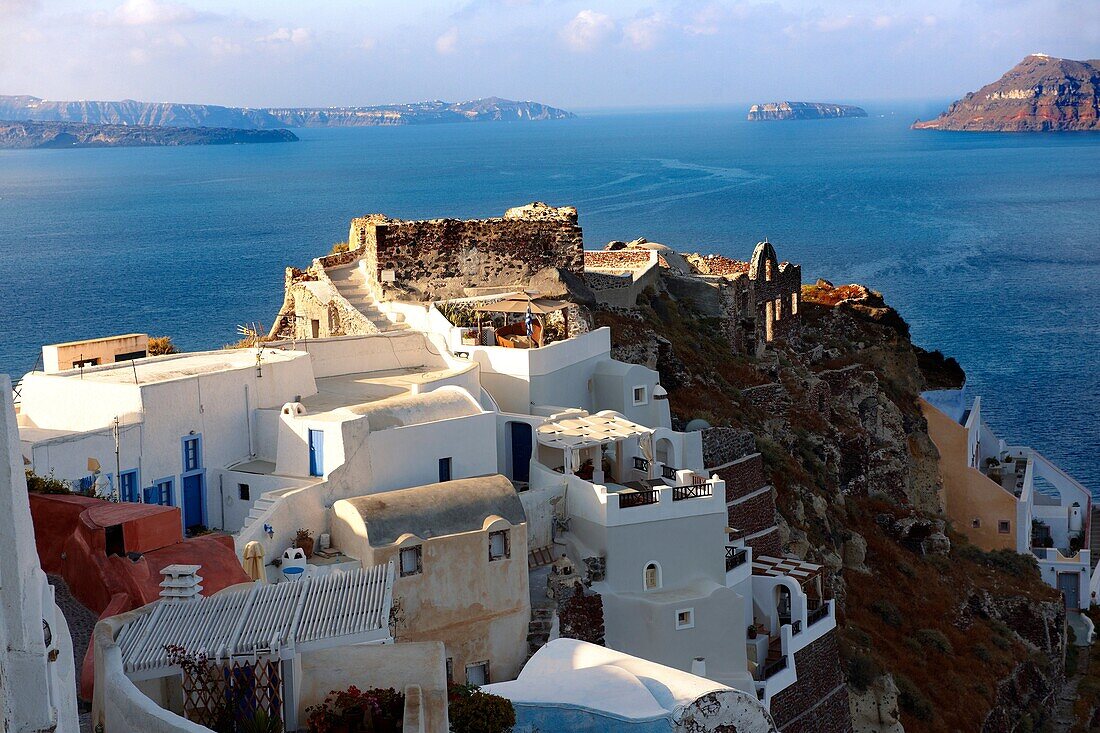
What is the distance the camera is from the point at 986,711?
107ft

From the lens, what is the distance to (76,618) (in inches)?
614

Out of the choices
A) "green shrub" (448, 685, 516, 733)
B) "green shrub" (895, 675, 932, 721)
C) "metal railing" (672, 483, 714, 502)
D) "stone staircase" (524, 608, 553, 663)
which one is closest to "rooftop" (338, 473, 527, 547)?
"stone staircase" (524, 608, 553, 663)

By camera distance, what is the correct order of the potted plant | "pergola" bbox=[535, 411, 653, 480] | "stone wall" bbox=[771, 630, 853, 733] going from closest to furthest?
the potted plant, "pergola" bbox=[535, 411, 653, 480], "stone wall" bbox=[771, 630, 853, 733]

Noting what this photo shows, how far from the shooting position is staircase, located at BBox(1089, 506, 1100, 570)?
44.9 meters

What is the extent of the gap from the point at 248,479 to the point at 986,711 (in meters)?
18.9

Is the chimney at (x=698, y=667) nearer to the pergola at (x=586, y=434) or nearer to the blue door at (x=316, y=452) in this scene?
the pergola at (x=586, y=434)

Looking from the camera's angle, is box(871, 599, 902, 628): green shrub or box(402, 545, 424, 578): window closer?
box(402, 545, 424, 578): window

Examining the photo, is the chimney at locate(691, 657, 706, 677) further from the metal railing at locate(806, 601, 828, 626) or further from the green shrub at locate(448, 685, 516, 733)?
the green shrub at locate(448, 685, 516, 733)

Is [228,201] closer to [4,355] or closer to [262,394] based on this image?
[4,355]

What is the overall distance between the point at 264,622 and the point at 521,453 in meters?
10.9

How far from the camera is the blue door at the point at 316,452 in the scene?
22000mm

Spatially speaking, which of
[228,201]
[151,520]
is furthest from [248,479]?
[228,201]

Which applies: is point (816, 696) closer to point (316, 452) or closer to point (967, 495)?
point (316, 452)

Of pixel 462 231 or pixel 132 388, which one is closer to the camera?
pixel 132 388
